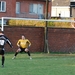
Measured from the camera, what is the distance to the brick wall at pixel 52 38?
3522cm

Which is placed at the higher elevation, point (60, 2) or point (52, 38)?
point (60, 2)

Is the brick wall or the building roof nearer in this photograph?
the brick wall

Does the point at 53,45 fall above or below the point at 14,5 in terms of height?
below

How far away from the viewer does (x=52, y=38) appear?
36531 millimetres

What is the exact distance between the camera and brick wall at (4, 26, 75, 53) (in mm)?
35219

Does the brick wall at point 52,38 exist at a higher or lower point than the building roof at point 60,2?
lower

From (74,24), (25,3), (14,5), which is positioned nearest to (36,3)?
(25,3)

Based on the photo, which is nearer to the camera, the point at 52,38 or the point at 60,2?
the point at 52,38

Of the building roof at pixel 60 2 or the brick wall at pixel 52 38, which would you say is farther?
the building roof at pixel 60 2

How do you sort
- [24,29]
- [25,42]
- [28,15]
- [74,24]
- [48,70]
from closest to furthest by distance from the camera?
[48,70] → [25,42] → [24,29] → [74,24] → [28,15]

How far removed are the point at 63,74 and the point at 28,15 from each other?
45792mm

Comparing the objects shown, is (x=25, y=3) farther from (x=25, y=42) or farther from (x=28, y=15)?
(x=25, y=42)

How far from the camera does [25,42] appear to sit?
2859 cm

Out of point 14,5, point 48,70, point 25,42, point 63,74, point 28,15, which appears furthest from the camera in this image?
point 28,15
